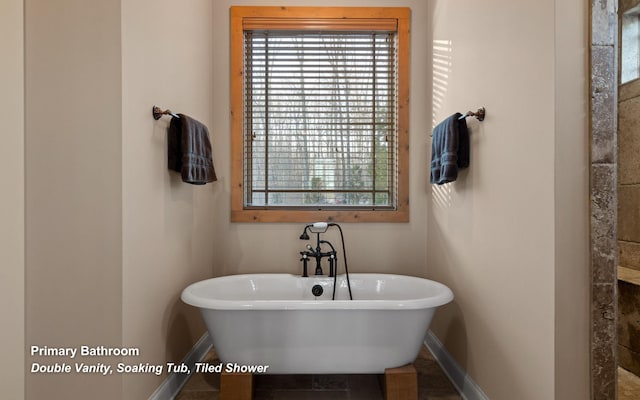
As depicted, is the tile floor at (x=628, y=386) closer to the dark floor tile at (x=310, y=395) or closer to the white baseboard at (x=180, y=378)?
the dark floor tile at (x=310, y=395)

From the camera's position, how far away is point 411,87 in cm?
260

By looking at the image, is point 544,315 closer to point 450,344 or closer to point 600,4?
point 450,344

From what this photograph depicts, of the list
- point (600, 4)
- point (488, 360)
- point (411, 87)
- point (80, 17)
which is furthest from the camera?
point (411, 87)

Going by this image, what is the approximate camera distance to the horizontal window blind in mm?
2635

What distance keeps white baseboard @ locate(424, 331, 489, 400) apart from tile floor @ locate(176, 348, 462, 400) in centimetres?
4

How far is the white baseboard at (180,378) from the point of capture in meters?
1.75

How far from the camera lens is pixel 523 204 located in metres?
1.39

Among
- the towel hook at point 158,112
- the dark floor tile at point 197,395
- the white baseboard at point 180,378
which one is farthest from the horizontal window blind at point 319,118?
the dark floor tile at point 197,395

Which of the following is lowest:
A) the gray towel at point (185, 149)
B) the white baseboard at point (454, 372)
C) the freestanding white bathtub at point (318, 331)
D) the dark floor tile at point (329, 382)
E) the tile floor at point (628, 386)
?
the dark floor tile at point (329, 382)

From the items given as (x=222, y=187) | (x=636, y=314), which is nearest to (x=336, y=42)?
(x=222, y=187)

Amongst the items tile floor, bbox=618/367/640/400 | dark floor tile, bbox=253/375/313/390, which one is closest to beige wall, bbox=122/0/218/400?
dark floor tile, bbox=253/375/313/390

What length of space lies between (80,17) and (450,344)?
2.51 m

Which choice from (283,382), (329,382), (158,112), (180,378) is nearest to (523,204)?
(329,382)

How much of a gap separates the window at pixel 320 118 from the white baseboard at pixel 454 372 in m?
0.97
